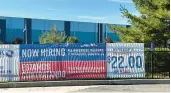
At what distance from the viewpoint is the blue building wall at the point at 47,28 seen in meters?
88.9

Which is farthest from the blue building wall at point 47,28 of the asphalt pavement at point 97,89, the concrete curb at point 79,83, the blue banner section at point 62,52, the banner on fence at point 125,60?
the asphalt pavement at point 97,89

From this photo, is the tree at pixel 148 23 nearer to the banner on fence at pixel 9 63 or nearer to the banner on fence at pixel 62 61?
the banner on fence at pixel 62 61

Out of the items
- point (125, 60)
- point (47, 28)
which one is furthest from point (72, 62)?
point (47, 28)

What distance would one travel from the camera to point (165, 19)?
917 inches

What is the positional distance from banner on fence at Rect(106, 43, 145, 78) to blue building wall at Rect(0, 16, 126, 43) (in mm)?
63778

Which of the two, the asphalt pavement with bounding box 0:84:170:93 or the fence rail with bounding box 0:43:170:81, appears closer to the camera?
the asphalt pavement with bounding box 0:84:170:93

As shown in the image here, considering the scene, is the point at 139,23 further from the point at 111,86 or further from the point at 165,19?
the point at 111,86

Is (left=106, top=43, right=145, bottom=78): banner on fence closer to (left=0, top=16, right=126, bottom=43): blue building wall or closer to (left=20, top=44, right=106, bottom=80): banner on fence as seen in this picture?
(left=20, top=44, right=106, bottom=80): banner on fence

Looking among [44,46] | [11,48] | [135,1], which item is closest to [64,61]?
[44,46]

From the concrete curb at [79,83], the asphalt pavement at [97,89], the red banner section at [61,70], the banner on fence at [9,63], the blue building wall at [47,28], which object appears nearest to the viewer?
the asphalt pavement at [97,89]

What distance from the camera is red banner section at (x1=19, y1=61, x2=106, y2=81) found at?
16891 millimetres

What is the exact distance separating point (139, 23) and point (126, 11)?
131 centimetres

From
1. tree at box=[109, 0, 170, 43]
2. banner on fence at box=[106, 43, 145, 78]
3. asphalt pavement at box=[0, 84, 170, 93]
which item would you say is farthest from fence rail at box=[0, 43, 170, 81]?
tree at box=[109, 0, 170, 43]

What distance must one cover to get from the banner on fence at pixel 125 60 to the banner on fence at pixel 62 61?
0.28 meters
